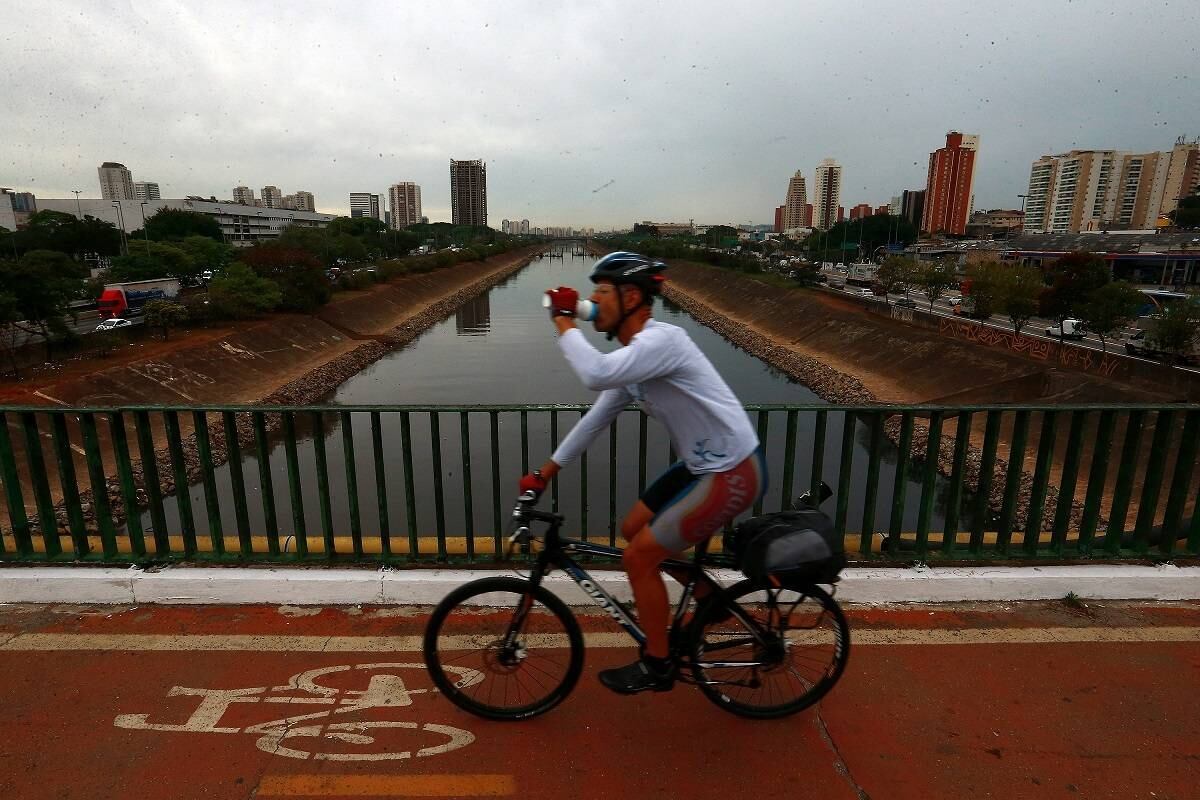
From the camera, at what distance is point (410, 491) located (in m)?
3.63

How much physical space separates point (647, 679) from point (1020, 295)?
38460 millimetres

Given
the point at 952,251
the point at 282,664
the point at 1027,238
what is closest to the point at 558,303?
the point at 282,664

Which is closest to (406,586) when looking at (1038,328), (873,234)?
(1038,328)

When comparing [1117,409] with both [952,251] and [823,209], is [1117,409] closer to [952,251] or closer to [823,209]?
[952,251]

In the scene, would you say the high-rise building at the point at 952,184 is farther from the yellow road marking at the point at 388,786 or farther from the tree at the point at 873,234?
the yellow road marking at the point at 388,786

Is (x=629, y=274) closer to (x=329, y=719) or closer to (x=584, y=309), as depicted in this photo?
(x=584, y=309)

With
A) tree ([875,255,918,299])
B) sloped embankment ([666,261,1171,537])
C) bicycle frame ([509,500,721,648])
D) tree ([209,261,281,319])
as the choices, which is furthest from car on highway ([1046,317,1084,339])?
tree ([209,261,281,319])

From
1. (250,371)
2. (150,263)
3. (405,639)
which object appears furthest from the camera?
(150,263)

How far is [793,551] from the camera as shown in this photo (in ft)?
7.80

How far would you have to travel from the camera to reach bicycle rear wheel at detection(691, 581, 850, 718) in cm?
262

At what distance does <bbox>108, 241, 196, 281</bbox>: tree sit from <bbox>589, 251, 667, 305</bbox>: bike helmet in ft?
190

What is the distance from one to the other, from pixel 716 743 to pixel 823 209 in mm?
181026

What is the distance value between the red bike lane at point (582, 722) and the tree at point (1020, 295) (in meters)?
36.3

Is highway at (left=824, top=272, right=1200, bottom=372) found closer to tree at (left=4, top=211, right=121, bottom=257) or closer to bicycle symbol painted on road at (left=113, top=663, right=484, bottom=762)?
bicycle symbol painted on road at (left=113, top=663, right=484, bottom=762)
